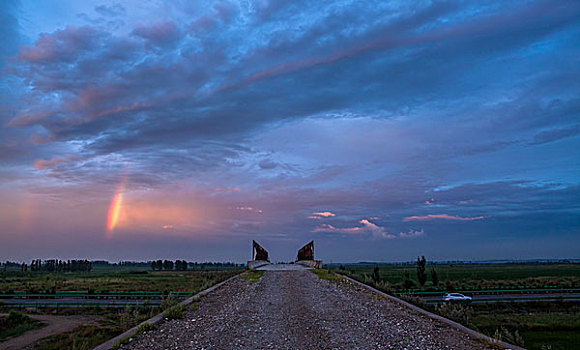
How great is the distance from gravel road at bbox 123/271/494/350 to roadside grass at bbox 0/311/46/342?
18896mm

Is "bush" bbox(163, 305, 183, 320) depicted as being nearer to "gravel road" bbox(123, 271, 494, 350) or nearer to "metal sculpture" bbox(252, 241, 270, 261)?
"gravel road" bbox(123, 271, 494, 350)

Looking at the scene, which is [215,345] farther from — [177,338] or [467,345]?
[467,345]

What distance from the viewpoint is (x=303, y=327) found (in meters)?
9.30

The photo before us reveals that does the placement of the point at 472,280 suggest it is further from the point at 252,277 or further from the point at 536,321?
the point at 252,277

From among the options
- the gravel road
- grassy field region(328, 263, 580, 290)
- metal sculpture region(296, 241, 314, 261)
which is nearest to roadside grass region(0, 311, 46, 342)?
the gravel road

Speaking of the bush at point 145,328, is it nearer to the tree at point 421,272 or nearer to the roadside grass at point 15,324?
the roadside grass at point 15,324

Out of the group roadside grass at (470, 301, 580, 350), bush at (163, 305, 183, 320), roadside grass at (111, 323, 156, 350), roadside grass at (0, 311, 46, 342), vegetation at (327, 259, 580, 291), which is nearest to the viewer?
roadside grass at (111, 323, 156, 350)

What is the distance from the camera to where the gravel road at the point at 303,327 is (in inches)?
303

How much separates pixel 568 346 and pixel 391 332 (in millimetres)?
17257

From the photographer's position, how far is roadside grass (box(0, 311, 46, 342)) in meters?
25.3

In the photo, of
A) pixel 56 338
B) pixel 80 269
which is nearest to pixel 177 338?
pixel 56 338

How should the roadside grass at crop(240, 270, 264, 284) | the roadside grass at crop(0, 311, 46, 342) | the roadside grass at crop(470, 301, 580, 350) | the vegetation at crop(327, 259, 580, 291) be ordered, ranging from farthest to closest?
the vegetation at crop(327, 259, 580, 291) < the roadside grass at crop(0, 311, 46, 342) < the roadside grass at crop(470, 301, 580, 350) < the roadside grass at crop(240, 270, 264, 284)

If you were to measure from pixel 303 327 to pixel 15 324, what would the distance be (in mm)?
26922

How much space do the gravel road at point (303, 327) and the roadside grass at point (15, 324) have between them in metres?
Answer: 18.9
